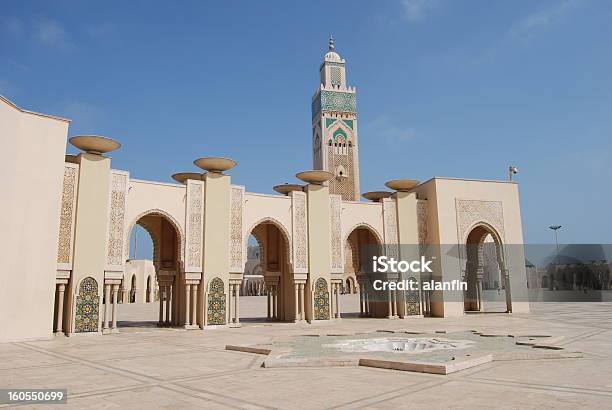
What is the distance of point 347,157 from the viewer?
43.2 meters

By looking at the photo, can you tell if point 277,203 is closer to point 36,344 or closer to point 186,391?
point 36,344

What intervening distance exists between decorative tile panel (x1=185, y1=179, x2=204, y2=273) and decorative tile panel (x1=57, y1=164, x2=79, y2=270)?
292cm

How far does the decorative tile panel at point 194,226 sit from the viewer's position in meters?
13.5

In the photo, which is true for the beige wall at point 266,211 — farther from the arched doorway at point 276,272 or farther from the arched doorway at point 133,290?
the arched doorway at point 133,290

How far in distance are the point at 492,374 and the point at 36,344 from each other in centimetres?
841

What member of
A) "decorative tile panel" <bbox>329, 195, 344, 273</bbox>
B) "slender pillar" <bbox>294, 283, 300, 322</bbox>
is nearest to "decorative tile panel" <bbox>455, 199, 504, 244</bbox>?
"decorative tile panel" <bbox>329, 195, 344, 273</bbox>

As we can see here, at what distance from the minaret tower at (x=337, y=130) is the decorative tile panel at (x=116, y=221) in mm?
30072

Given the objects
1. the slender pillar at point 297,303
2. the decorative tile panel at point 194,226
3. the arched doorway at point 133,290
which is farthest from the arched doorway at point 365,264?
the arched doorway at point 133,290

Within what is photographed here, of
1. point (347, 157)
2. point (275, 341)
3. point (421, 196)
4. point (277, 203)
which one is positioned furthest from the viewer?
point (347, 157)

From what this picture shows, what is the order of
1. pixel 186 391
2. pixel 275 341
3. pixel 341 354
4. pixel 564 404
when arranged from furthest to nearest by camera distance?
pixel 275 341, pixel 341 354, pixel 186 391, pixel 564 404

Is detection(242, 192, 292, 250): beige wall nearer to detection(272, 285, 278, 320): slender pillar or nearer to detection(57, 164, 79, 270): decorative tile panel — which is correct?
detection(272, 285, 278, 320): slender pillar

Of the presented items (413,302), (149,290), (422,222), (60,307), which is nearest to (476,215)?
(422,222)

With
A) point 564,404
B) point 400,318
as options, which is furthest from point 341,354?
point 400,318

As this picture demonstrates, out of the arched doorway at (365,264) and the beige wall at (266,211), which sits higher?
the beige wall at (266,211)
